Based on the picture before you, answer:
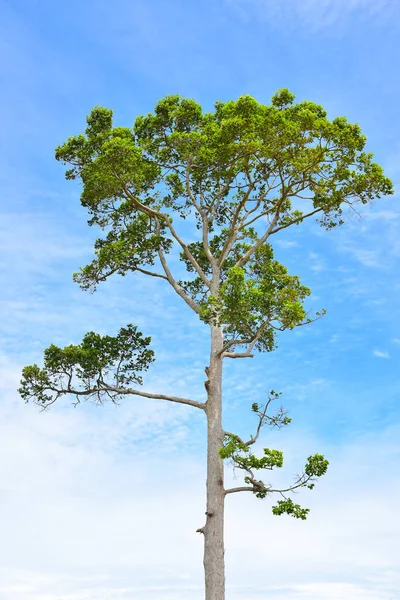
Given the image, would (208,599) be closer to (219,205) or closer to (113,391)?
(113,391)

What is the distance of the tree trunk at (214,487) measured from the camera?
36.9 ft

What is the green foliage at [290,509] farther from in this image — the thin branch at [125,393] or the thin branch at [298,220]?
the thin branch at [298,220]

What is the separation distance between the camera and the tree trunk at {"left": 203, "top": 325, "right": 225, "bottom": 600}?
A: 11.2m

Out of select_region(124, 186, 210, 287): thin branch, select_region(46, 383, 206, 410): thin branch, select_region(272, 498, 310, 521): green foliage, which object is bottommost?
select_region(272, 498, 310, 521): green foliage

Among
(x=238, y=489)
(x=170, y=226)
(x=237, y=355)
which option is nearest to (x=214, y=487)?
(x=238, y=489)

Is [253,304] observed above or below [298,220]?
below

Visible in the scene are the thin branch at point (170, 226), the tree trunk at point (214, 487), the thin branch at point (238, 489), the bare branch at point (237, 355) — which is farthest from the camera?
the thin branch at point (170, 226)

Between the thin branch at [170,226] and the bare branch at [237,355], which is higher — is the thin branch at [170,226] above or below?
above

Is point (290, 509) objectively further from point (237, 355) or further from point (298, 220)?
point (298, 220)

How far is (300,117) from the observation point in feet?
41.7

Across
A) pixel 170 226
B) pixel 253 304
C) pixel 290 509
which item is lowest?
pixel 290 509

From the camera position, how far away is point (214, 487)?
11.8 meters

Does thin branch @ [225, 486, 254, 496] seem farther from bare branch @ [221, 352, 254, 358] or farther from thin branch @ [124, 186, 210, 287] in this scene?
thin branch @ [124, 186, 210, 287]

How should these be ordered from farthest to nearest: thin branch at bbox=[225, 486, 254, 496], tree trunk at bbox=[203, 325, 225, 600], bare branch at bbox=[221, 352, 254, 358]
→ bare branch at bbox=[221, 352, 254, 358] < thin branch at bbox=[225, 486, 254, 496] < tree trunk at bbox=[203, 325, 225, 600]
